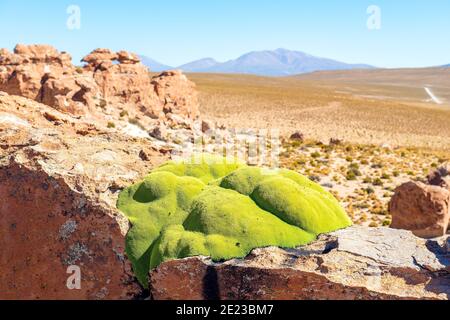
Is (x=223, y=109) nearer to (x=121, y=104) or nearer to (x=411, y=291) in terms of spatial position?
(x=121, y=104)

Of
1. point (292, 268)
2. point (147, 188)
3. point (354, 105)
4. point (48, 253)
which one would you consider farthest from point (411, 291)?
point (354, 105)

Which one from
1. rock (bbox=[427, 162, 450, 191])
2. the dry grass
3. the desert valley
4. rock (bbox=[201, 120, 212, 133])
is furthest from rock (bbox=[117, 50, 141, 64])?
the desert valley

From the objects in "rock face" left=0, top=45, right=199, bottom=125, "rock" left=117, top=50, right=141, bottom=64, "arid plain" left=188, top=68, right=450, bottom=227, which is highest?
"rock" left=117, top=50, right=141, bottom=64

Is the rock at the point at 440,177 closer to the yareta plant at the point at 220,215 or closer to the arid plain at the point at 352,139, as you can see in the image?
the arid plain at the point at 352,139

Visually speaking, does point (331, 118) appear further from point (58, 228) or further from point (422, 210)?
point (58, 228)

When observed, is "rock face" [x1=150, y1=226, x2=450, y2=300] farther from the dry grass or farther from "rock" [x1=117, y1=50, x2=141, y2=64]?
the dry grass

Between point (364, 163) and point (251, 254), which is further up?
point (251, 254)
